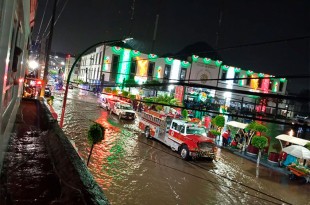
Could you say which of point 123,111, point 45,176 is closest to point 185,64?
point 123,111

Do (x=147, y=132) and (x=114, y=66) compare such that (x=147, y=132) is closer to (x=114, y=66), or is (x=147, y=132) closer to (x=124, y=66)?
(x=124, y=66)

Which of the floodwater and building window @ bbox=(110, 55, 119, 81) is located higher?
building window @ bbox=(110, 55, 119, 81)

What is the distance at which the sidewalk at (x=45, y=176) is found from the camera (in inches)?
175

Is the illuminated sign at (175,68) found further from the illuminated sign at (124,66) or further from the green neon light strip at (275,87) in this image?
the green neon light strip at (275,87)

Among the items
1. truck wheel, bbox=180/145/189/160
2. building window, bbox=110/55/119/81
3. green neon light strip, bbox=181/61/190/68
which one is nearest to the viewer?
truck wheel, bbox=180/145/189/160

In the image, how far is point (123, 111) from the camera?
32812mm

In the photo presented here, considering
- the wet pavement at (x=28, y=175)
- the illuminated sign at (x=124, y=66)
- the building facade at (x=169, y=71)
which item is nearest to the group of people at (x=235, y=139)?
the wet pavement at (x=28, y=175)

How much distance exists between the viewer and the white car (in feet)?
108

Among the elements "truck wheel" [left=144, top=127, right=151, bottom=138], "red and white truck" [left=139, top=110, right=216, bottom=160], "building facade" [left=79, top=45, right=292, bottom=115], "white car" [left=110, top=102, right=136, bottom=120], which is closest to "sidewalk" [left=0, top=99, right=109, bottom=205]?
"red and white truck" [left=139, top=110, right=216, bottom=160]

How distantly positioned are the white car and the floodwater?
1071cm

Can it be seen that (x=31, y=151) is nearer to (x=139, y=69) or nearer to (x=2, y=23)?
(x=2, y=23)

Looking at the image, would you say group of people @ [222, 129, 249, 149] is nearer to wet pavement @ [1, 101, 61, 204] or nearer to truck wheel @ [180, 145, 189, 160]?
truck wheel @ [180, 145, 189, 160]

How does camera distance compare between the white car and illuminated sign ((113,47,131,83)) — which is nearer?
the white car

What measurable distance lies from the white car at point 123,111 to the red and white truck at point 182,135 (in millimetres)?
8148
